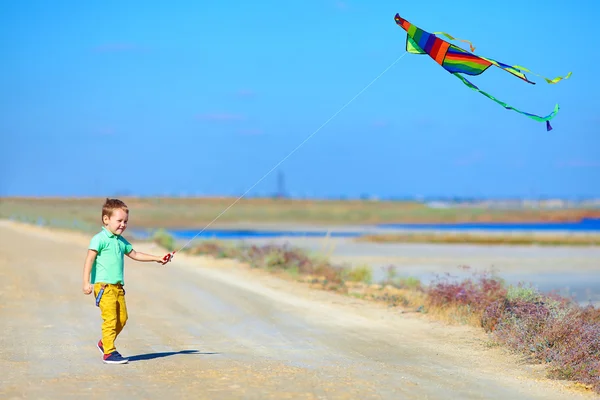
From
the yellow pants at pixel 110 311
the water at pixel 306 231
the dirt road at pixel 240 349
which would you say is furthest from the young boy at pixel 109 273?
the water at pixel 306 231

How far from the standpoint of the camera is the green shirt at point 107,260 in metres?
9.34

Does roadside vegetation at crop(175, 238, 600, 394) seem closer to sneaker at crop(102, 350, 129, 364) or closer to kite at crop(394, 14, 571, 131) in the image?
kite at crop(394, 14, 571, 131)

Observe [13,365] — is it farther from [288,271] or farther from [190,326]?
[288,271]

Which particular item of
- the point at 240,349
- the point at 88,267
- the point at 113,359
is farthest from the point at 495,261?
the point at 88,267

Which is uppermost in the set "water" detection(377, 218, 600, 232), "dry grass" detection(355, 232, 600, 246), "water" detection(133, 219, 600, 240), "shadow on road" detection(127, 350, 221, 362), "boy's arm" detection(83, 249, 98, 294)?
"water" detection(377, 218, 600, 232)

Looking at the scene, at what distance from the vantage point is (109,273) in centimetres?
935

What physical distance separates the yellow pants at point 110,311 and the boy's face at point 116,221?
586mm

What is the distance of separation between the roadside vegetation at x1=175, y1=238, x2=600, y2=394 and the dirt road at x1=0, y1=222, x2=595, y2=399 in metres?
0.31

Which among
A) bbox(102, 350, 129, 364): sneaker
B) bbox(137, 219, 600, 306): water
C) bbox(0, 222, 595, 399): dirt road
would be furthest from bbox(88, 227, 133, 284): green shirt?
bbox(137, 219, 600, 306): water

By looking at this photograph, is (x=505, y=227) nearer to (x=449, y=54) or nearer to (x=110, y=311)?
(x=449, y=54)

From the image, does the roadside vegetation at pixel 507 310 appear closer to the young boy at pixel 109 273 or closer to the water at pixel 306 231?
the young boy at pixel 109 273

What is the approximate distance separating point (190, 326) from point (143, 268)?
804cm

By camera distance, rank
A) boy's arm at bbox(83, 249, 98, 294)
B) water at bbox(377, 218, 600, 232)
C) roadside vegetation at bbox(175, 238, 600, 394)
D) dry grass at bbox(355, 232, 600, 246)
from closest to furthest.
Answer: boy's arm at bbox(83, 249, 98, 294) < roadside vegetation at bbox(175, 238, 600, 394) < dry grass at bbox(355, 232, 600, 246) < water at bbox(377, 218, 600, 232)

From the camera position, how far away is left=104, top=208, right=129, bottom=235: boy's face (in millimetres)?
9375
